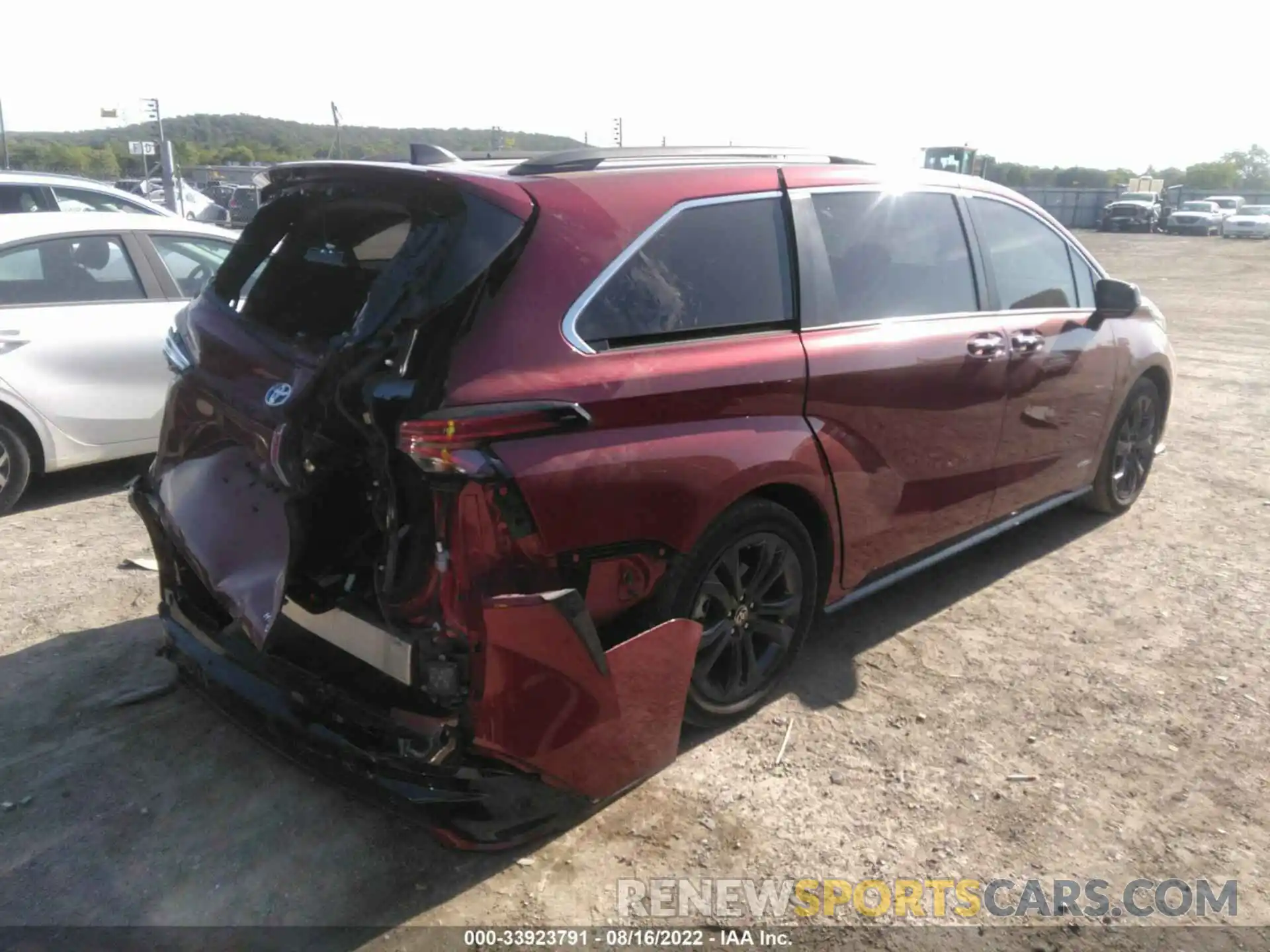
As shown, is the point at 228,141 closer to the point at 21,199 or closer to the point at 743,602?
the point at 21,199

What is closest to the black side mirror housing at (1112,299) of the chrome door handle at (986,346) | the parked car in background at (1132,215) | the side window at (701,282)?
the chrome door handle at (986,346)

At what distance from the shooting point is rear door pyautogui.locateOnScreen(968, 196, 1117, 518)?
177 inches

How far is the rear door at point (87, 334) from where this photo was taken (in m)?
5.42

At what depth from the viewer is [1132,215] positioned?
46.3 m

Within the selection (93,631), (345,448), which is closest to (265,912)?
(345,448)

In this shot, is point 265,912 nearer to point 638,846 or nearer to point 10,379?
point 638,846

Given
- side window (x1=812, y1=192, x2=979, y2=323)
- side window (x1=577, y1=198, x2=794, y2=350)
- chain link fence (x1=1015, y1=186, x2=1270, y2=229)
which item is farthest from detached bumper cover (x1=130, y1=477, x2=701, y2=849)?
chain link fence (x1=1015, y1=186, x2=1270, y2=229)

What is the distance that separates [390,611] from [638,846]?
1.05 metres

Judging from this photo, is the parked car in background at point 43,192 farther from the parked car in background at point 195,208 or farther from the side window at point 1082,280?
the parked car in background at point 195,208

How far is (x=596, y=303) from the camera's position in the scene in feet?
9.36

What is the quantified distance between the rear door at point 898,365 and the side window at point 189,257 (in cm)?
401

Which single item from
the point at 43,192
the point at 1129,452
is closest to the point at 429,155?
the point at 1129,452

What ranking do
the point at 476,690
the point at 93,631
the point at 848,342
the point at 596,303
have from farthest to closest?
1. the point at 93,631
2. the point at 848,342
3. the point at 596,303
4. the point at 476,690

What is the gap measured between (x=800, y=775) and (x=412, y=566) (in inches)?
61.1
